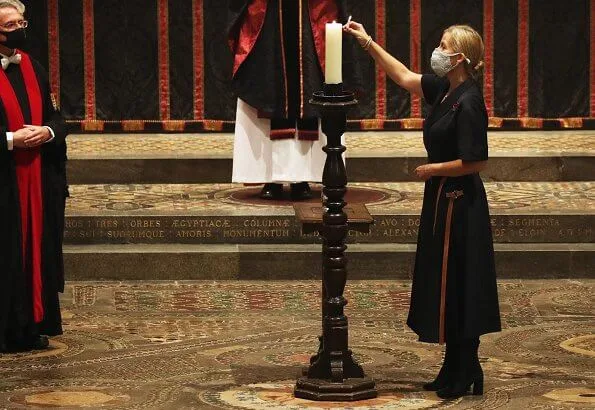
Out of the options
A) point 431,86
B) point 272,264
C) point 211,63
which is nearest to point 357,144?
point 211,63

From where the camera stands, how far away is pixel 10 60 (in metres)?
8.94

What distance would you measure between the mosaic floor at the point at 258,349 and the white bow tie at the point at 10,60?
1544mm

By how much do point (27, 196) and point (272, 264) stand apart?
2368 mm

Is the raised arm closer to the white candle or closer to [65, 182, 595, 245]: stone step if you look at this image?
the white candle

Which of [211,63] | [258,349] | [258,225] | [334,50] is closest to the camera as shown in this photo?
[334,50]

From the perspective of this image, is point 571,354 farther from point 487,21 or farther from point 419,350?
point 487,21

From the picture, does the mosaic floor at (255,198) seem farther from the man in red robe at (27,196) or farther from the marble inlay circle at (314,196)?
the man in red robe at (27,196)

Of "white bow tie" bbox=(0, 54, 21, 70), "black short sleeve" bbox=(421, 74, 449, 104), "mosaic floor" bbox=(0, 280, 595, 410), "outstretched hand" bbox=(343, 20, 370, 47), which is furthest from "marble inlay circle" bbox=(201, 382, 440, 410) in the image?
"white bow tie" bbox=(0, 54, 21, 70)

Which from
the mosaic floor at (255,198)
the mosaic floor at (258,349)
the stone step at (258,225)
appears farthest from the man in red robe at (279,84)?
the mosaic floor at (258,349)

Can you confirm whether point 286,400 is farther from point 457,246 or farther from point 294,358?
point 457,246

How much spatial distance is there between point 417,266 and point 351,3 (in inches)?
273

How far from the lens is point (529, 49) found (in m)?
14.6

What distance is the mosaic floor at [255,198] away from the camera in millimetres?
11508

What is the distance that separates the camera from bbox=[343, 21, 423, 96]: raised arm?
8.09m
